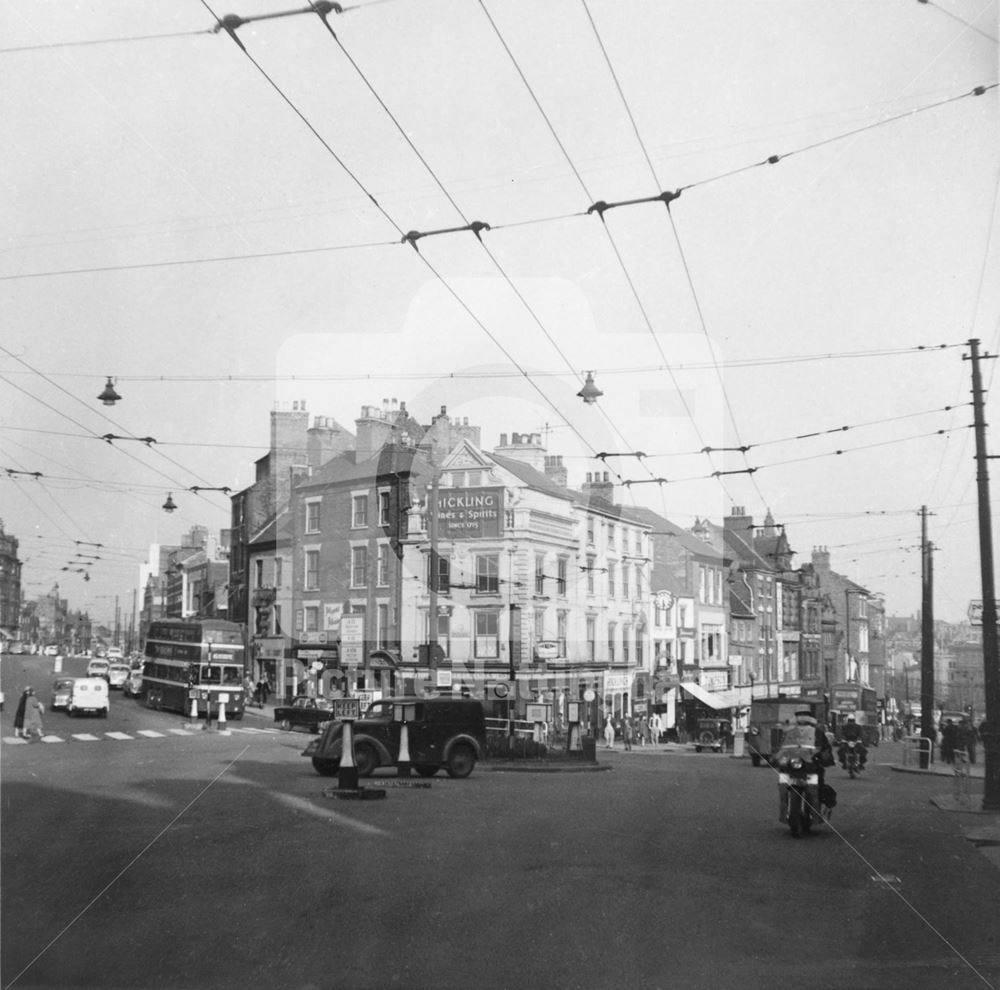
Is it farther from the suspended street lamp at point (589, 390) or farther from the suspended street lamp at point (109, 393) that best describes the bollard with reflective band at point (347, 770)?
the suspended street lamp at point (589, 390)

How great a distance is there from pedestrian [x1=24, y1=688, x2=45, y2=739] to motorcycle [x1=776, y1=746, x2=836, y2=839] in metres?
8.42

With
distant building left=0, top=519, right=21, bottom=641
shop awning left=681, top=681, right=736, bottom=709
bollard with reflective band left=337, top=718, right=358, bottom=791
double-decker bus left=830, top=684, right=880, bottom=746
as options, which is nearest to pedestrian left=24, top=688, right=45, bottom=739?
distant building left=0, top=519, right=21, bottom=641

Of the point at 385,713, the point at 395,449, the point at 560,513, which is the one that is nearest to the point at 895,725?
the point at 560,513

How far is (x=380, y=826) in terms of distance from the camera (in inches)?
445

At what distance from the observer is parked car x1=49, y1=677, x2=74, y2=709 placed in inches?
436

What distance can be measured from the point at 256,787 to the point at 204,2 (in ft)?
35.4

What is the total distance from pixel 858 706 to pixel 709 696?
23.9ft

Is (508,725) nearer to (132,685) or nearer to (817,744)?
(817,744)

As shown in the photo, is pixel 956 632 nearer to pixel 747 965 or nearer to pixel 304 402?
pixel 304 402

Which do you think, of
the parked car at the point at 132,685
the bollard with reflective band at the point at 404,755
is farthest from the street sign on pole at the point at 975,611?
the parked car at the point at 132,685

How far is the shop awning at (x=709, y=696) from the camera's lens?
150 ft

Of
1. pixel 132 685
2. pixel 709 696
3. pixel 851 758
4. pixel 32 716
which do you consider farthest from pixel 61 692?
pixel 709 696

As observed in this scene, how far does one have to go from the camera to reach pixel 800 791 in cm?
1216

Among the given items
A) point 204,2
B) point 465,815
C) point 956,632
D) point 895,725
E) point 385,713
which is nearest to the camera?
point 204,2
